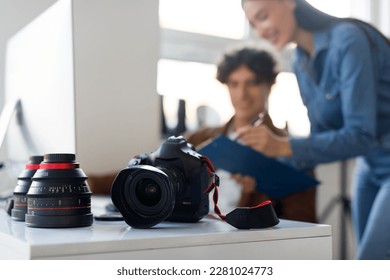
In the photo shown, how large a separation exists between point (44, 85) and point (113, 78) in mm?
438

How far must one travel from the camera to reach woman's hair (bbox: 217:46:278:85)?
2.17 meters

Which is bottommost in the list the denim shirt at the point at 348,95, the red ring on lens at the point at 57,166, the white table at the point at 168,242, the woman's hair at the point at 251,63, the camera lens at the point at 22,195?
the white table at the point at 168,242

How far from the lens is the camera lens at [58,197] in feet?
2.38

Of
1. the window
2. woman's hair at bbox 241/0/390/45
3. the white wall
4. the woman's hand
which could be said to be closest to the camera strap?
the white wall

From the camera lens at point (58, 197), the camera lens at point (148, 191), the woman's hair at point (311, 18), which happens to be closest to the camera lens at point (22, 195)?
the camera lens at point (58, 197)

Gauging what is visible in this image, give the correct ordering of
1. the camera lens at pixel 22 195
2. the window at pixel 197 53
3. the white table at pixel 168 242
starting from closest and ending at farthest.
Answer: the white table at pixel 168 242 < the camera lens at pixel 22 195 < the window at pixel 197 53

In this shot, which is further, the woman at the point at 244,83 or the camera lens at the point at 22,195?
the woman at the point at 244,83

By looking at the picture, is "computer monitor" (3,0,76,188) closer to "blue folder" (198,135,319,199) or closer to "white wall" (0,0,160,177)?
"white wall" (0,0,160,177)

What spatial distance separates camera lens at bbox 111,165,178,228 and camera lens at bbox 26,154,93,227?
5 cm

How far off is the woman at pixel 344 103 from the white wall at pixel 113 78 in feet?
1.15

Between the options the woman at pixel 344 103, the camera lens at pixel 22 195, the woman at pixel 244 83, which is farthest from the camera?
the woman at pixel 244 83

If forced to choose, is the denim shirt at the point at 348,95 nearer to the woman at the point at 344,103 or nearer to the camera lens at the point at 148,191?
the woman at the point at 344,103

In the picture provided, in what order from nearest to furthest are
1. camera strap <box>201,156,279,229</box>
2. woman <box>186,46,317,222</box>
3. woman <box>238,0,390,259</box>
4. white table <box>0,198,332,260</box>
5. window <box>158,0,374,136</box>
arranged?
white table <box>0,198,332,260</box> → camera strap <box>201,156,279,229</box> → woman <box>238,0,390,259</box> → woman <box>186,46,317,222</box> → window <box>158,0,374,136</box>
